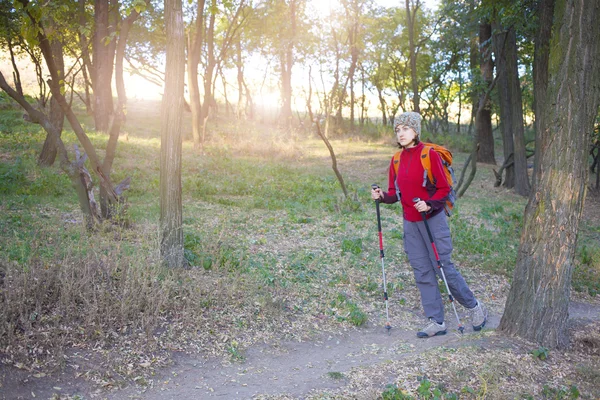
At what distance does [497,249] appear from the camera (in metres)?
9.12

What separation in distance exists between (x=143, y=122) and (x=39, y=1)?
23.2 m

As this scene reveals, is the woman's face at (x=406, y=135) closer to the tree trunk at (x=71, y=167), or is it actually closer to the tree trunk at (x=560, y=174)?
the tree trunk at (x=560, y=174)

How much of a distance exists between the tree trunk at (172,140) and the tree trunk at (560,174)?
13.1ft

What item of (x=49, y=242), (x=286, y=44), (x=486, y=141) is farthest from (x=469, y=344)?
(x=286, y=44)

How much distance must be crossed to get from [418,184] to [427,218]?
1.30ft

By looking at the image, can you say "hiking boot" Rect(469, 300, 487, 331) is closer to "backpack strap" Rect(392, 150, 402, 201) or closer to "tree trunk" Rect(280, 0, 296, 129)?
"backpack strap" Rect(392, 150, 402, 201)

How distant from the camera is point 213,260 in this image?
705cm

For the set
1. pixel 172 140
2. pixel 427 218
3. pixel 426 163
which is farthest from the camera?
pixel 172 140

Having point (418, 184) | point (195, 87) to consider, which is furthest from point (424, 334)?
point (195, 87)

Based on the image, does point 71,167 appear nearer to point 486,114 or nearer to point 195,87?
point 195,87

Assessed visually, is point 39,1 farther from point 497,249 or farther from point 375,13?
point 375,13

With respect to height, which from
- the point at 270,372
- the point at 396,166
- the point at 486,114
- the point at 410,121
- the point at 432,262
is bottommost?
the point at 270,372

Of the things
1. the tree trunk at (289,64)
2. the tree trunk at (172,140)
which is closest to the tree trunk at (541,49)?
the tree trunk at (172,140)

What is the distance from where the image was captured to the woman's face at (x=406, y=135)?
18.5 ft
